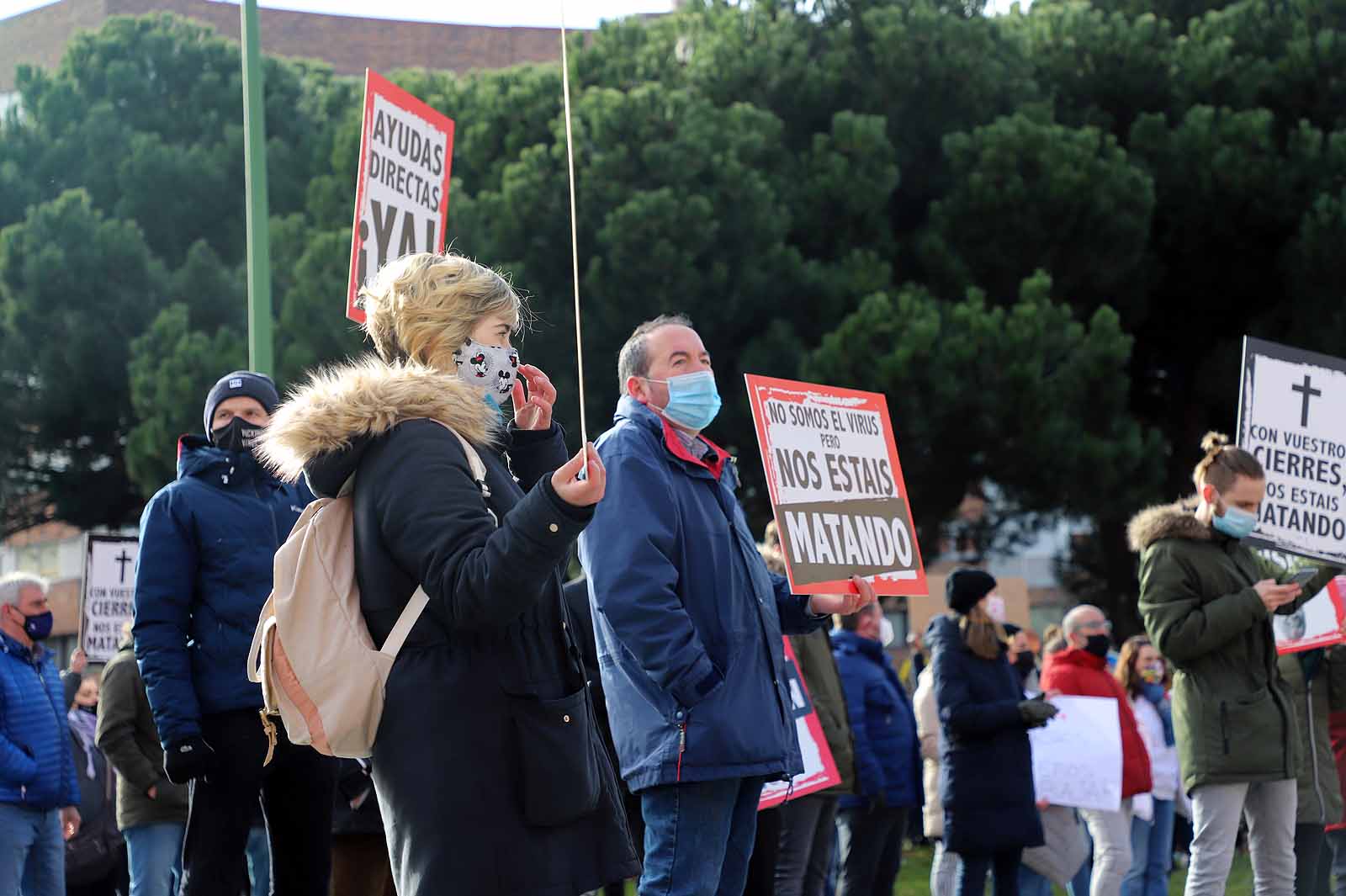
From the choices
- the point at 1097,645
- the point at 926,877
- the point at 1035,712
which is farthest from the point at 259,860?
the point at 926,877

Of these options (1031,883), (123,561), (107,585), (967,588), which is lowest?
(1031,883)

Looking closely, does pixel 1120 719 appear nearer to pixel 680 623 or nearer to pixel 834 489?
pixel 834 489

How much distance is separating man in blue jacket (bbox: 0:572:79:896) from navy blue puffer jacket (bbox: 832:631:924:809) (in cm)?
359

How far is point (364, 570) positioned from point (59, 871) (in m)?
4.63

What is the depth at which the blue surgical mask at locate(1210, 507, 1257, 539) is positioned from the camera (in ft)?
21.0

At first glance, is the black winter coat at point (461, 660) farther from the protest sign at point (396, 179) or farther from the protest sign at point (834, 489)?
the protest sign at point (396, 179)

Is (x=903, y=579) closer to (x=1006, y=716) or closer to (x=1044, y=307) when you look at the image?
(x=1006, y=716)

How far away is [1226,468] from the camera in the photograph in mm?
6477

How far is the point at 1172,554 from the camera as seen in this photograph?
6.40 meters

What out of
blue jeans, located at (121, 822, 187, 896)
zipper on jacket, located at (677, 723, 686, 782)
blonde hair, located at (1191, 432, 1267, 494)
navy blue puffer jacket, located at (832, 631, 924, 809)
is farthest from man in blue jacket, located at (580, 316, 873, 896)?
navy blue puffer jacket, located at (832, 631, 924, 809)

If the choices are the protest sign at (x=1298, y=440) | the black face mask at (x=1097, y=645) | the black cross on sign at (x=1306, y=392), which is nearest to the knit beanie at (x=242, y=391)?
the protest sign at (x=1298, y=440)

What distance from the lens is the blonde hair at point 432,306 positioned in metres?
3.10

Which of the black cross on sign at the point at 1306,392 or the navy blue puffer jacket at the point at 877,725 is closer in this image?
the black cross on sign at the point at 1306,392

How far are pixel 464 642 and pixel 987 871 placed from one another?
16.6 ft
